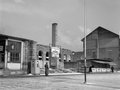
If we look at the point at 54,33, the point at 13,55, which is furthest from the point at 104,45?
the point at 13,55

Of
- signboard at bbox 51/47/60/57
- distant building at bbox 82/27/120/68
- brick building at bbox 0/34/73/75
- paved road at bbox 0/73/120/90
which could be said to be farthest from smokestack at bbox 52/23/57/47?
paved road at bbox 0/73/120/90

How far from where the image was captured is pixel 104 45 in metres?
70.8

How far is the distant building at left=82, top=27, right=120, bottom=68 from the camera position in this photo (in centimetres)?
6775

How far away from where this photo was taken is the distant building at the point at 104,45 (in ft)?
222

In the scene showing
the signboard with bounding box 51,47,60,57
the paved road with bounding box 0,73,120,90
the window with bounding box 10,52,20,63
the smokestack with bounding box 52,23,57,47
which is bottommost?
the paved road with bounding box 0,73,120,90

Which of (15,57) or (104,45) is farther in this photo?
(104,45)

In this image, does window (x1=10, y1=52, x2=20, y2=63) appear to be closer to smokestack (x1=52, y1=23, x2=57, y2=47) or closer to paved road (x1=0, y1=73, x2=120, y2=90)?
paved road (x1=0, y1=73, x2=120, y2=90)

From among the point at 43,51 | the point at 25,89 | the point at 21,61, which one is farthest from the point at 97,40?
the point at 25,89

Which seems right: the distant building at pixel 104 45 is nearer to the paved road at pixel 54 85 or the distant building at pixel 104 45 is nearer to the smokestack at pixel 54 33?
the smokestack at pixel 54 33

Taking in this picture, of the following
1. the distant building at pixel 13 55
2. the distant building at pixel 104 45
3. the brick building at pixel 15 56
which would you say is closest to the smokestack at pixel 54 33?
the brick building at pixel 15 56

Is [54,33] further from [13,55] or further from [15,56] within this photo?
[13,55]

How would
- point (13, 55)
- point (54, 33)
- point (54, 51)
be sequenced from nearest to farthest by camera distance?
point (13, 55) < point (54, 33) < point (54, 51)

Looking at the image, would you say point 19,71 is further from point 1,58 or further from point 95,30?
point 95,30

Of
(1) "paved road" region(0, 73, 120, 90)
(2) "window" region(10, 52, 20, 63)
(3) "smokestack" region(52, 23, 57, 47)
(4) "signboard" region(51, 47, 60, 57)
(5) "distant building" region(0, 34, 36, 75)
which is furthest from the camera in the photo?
(4) "signboard" region(51, 47, 60, 57)
